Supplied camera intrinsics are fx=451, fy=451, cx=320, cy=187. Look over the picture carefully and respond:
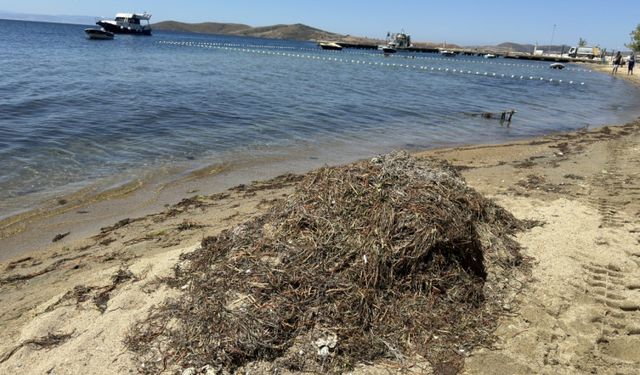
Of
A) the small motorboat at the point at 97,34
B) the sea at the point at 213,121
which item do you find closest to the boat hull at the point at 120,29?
the small motorboat at the point at 97,34

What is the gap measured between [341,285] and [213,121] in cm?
1224

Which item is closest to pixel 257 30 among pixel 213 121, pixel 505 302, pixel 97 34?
pixel 97 34

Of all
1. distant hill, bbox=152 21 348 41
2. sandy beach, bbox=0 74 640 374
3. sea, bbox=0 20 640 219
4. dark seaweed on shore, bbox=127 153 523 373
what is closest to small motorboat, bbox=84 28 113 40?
sea, bbox=0 20 640 219

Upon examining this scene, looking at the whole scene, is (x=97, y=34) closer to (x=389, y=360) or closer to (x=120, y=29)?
(x=120, y=29)

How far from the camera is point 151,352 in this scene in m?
3.37

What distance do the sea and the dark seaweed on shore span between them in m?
5.09

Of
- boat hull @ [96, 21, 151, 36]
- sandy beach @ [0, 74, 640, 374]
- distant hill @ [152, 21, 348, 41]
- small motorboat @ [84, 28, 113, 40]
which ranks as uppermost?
distant hill @ [152, 21, 348, 41]

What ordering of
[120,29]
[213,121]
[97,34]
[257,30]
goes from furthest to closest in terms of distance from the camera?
[257,30], [120,29], [97,34], [213,121]

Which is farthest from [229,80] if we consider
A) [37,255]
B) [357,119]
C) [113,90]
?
[37,255]

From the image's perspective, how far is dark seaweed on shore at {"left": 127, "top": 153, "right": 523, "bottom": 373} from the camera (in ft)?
11.1

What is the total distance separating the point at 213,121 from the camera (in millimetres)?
14977

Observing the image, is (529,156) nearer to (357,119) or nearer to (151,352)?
(357,119)

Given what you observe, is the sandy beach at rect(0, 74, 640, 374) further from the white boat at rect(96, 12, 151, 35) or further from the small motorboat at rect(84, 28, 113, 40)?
the white boat at rect(96, 12, 151, 35)

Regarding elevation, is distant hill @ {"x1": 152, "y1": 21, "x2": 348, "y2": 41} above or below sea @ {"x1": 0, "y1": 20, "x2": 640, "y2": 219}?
above
